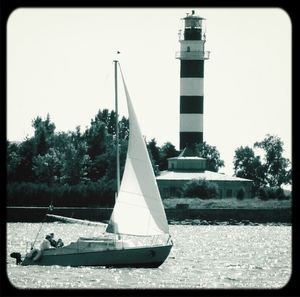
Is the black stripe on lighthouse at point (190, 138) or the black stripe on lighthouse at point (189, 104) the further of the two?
the black stripe on lighthouse at point (190, 138)

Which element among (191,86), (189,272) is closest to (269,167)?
(191,86)

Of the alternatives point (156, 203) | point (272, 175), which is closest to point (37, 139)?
point (272, 175)

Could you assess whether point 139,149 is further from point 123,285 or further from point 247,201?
point 247,201

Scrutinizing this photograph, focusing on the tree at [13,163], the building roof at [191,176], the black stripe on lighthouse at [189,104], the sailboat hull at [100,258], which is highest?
the black stripe on lighthouse at [189,104]

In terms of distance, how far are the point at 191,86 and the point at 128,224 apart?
37.4 metres

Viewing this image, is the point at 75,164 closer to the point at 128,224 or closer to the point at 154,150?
the point at 154,150

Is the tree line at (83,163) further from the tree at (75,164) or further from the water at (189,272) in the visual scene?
the water at (189,272)

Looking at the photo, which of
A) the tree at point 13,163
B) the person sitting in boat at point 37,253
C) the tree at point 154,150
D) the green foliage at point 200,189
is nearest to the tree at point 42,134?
the tree at point 13,163

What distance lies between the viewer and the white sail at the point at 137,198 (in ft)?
70.3

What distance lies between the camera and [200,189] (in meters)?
62.1

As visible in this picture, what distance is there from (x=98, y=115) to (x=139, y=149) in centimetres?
5746

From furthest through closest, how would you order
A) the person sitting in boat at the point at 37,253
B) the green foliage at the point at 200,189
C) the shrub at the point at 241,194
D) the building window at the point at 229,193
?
the building window at the point at 229,193 < the shrub at the point at 241,194 < the green foliage at the point at 200,189 < the person sitting in boat at the point at 37,253
